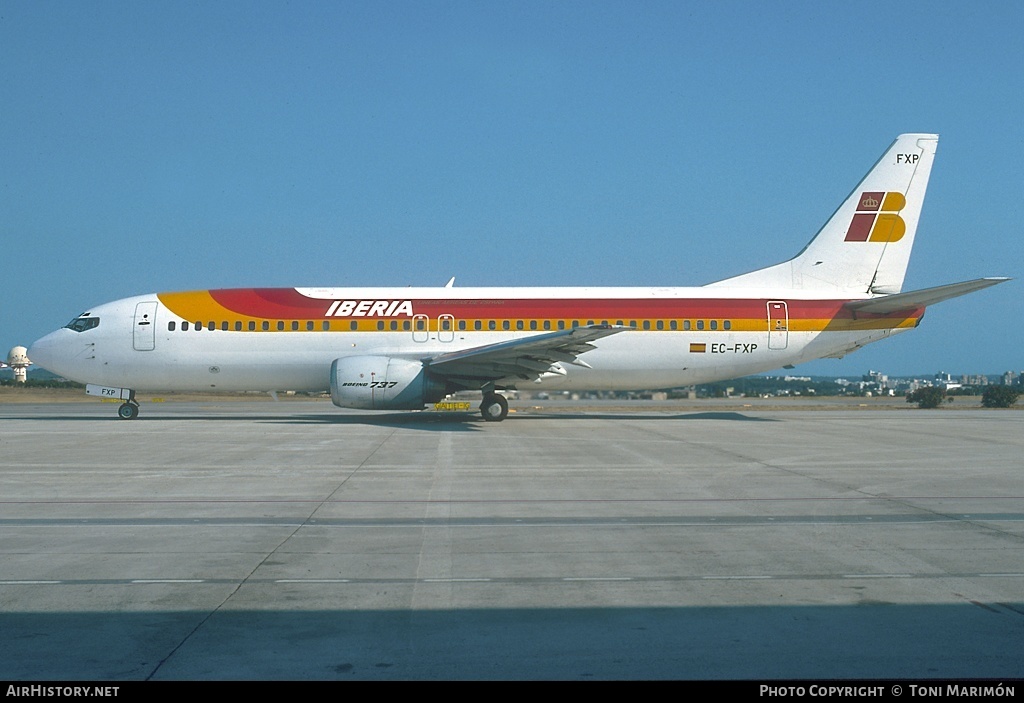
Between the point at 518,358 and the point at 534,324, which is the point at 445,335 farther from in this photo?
the point at 518,358

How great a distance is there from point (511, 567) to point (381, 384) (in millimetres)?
15630

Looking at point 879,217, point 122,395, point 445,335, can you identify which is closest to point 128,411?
point 122,395

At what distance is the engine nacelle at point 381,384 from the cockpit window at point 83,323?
765cm

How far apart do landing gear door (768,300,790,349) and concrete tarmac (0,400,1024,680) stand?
32.4 ft

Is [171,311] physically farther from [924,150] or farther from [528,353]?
[924,150]

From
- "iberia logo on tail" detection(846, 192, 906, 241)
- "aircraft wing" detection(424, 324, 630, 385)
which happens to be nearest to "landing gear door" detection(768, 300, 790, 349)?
"iberia logo on tail" detection(846, 192, 906, 241)

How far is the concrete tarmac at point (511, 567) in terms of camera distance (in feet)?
14.8

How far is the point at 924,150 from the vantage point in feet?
80.0

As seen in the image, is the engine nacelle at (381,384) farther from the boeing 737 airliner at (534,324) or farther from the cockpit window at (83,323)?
the cockpit window at (83,323)

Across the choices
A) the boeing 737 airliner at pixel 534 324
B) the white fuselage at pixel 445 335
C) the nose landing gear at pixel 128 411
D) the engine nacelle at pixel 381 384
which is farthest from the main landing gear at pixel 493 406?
the nose landing gear at pixel 128 411

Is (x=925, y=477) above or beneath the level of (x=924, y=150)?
beneath

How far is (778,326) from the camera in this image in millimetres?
24047

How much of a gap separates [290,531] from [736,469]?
7.22 m

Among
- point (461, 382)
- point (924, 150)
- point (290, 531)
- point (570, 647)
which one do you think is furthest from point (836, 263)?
point (570, 647)
